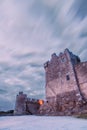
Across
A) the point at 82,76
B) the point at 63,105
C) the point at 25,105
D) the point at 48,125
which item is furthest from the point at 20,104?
the point at 48,125

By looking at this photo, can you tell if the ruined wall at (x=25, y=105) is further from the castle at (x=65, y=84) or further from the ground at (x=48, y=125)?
the ground at (x=48, y=125)

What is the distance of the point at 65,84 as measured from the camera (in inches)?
1201

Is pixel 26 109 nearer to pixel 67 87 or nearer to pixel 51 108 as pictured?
pixel 51 108

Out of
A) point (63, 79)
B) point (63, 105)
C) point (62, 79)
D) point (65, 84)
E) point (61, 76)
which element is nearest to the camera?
point (63, 105)

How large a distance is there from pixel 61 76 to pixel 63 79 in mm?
1022

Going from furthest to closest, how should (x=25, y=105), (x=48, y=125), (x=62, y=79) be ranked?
(x=25, y=105) < (x=62, y=79) < (x=48, y=125)

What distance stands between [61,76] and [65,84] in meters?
2.26

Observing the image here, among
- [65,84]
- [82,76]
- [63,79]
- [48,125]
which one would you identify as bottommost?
[48,125]

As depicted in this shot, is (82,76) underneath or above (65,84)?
above

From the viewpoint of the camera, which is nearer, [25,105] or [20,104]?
[25,105]

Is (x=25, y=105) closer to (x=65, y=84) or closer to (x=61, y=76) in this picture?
(x=61, y=76)

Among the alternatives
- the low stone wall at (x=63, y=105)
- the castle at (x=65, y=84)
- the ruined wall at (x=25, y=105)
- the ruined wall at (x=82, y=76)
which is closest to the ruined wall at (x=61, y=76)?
the castle at (x=65, y=84)

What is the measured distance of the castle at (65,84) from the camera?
→ 2697 centimetres

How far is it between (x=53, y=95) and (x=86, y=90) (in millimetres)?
8306
